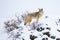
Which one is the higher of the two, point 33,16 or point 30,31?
point 33,16

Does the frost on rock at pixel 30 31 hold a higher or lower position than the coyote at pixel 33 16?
lower

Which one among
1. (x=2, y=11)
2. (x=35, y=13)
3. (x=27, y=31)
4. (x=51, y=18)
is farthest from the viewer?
(x=2, y=11)

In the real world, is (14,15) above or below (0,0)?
below

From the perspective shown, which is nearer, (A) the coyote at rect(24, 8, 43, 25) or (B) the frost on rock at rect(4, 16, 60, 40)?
(B) the frost on rock at rect(4, 16, 60, 40)

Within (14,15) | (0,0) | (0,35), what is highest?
(0,0)

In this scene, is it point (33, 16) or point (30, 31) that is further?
point (33, 16)

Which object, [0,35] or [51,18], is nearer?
[0,35]

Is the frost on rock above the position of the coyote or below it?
below

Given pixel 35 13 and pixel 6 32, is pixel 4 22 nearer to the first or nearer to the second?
pixel 6 32

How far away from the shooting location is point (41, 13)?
236 cm

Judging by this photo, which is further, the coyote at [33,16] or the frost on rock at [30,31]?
the coyote at [33,16]

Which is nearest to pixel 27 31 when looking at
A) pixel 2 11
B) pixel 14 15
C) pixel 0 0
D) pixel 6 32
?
pixel 6 32

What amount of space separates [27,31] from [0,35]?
300mm

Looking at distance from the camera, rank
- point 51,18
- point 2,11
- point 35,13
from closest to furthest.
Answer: point 35,13, point 51,18, point 2,11
